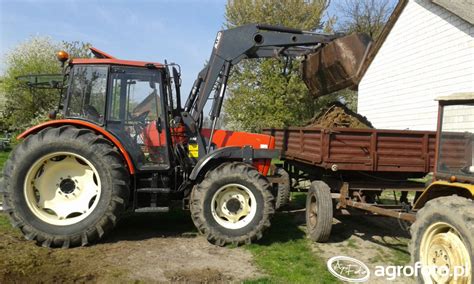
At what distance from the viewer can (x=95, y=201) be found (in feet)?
17.6

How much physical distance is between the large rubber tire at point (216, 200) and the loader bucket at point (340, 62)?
231cm

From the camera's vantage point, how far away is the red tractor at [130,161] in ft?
17.2

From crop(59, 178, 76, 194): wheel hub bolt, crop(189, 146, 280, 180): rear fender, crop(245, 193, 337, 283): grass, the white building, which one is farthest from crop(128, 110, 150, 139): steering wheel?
the white building

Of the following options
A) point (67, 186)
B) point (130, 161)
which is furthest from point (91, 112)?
point (67, 186)

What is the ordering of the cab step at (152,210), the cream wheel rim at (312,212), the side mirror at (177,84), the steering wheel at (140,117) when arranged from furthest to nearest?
the cream wheel rim at (312,212), the side mirror at (177,84), the steering wheel at (140,117), the cab step at (152,210)

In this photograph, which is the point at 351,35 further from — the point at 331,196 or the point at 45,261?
the point at 45,261

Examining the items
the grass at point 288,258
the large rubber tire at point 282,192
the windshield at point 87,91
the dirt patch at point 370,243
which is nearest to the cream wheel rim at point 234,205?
the grass at point 288,258

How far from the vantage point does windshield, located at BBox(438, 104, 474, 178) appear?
417 cm

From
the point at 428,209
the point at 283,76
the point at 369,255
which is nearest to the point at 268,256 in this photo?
the point at 369,255

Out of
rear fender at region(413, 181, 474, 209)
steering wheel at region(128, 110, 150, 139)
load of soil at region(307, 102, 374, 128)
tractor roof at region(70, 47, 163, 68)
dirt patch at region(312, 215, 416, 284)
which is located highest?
tractor roof at region(70, 47, 163, 68)

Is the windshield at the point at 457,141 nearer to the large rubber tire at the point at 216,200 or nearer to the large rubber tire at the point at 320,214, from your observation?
the large rubber tire at the point at 320,214

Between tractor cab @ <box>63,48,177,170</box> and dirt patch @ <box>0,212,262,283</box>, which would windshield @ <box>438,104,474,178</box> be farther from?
tractor cab @ <box>63,48,177,170</box>

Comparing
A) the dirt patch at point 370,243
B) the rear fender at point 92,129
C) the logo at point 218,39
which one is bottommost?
the dirt patch at point 370,243

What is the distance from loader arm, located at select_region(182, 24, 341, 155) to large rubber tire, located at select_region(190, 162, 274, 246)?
823mm
